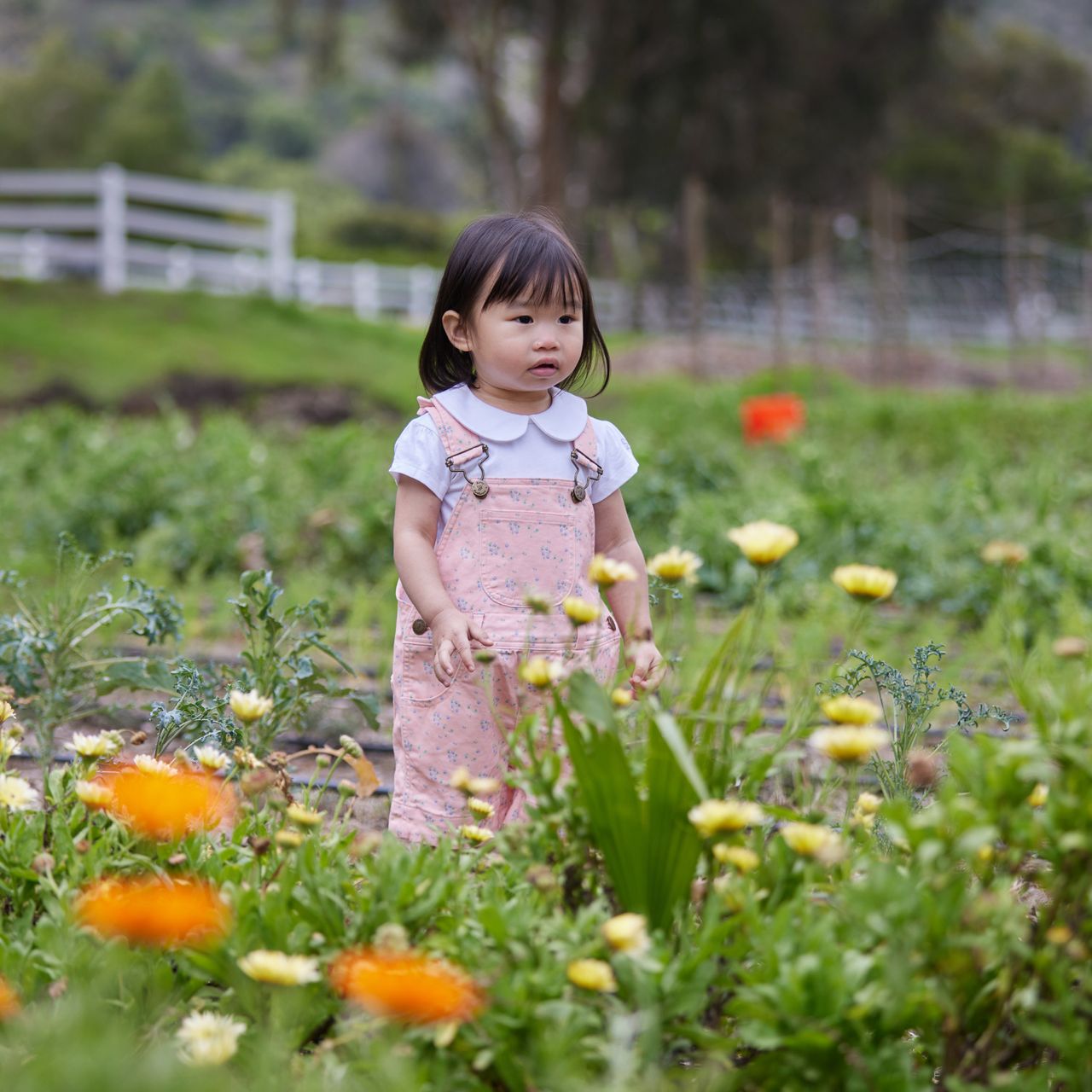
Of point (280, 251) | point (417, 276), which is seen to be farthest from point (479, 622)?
point (417, 276)

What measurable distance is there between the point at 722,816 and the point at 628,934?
0.50 ft

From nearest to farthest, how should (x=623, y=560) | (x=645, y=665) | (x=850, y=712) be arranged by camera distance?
(x=850, y=712)
(x=645, y=665)
(x=623, y=560)

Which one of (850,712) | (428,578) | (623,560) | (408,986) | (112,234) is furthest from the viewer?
(112,234)

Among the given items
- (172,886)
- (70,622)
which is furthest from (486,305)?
(172,886)

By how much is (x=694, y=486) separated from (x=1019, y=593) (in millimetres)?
1835

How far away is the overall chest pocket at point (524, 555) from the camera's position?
2.24 metres

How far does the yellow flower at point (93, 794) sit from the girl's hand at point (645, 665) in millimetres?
649

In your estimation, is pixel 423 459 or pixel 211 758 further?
pixel 423 459

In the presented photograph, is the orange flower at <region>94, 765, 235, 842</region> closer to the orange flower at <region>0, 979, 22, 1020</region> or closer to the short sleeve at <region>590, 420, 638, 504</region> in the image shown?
the orange flower at <region>0, 979, 22, 1020</region>

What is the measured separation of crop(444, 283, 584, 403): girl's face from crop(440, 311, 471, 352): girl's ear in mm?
35

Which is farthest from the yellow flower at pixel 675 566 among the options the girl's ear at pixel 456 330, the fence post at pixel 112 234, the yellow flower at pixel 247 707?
the fence post at pixel 112 234

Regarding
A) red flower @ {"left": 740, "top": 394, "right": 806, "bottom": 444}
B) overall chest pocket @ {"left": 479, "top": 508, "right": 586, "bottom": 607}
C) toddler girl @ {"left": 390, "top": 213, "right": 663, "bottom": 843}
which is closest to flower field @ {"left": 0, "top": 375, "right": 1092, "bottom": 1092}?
toddler girl @ {"left": 390, "top": 213, "right": 663, "bottom": 843}

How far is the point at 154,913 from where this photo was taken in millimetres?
1348

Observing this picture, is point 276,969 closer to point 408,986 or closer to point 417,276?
point 408,986
